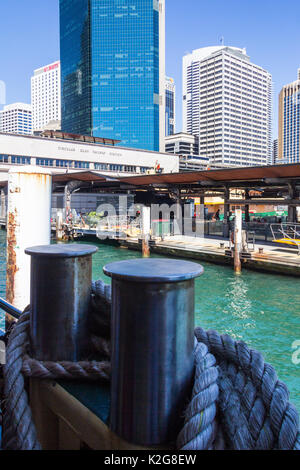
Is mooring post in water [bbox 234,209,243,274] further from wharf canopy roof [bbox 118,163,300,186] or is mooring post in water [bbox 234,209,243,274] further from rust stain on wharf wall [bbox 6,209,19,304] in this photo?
rust stain on wharf wall [bbox 6,209,19,304]

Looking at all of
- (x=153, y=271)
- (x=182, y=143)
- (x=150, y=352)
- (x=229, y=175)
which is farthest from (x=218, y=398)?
(x=182, y=143)

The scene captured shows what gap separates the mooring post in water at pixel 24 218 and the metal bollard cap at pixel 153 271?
251cm

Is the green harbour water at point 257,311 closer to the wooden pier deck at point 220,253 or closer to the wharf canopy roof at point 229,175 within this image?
the wooden pier deck at point 220,253

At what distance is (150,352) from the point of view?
1.58 m

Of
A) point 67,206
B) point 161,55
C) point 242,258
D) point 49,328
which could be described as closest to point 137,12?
point 161,55

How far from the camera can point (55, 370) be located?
6.75ft

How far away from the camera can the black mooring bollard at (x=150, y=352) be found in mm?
1558

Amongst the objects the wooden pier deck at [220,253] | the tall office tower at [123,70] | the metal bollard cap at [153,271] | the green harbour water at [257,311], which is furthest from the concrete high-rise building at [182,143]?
the metal bollard cap at [153,271]

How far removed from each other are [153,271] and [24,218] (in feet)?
9.05

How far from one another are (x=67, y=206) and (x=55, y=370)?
31.3 metres

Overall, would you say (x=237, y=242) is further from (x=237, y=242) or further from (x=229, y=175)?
(x=229, y=175)

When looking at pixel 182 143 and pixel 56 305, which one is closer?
pixel 56 305

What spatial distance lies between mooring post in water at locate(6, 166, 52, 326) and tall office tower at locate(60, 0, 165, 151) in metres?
121

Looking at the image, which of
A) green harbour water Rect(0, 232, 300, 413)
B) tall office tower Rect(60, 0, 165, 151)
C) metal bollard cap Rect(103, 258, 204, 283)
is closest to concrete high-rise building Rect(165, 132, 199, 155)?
tall office tower Rect(60, 0, 165, 151)
